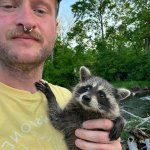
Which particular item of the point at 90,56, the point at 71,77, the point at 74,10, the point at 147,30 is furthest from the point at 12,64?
the point at 74,10

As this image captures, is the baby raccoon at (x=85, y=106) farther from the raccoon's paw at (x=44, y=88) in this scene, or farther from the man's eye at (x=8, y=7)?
the man's eye at (x=8, y=7)

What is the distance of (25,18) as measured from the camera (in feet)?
10.0

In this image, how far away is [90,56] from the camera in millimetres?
34406

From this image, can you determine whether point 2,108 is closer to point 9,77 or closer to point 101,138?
point 9,77

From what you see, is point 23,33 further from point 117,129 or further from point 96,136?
point 117,129

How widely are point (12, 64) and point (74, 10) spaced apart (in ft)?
125

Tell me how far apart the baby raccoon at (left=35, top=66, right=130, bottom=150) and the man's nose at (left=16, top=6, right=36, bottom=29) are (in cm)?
51

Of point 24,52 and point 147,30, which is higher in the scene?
point 24,52

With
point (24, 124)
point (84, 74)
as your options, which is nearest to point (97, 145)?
point (24, 124)

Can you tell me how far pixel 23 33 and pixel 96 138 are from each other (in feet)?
3.15

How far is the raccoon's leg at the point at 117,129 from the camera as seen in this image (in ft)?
10.5

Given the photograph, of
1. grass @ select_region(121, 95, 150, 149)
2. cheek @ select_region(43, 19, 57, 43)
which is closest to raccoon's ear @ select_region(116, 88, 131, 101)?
cheek @ select_region(43, 19, 57, 43)

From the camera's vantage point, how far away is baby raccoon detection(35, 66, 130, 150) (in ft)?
11.5

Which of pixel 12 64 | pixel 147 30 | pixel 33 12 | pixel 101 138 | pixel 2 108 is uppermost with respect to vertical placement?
pixel 33 12
